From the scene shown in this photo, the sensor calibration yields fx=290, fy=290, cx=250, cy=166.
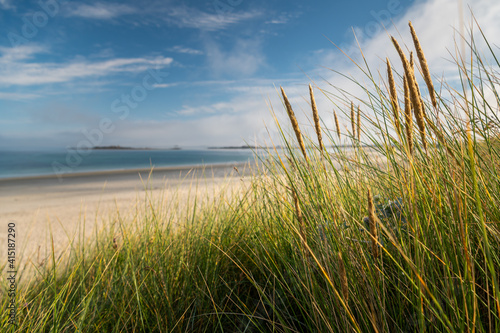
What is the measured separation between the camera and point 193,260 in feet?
6.56

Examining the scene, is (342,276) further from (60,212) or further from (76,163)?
(76,163)

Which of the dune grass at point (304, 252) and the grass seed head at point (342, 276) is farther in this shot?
the dune grass at point (304, 252)

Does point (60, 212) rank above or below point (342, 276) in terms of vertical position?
below

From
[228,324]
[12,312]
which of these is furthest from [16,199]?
[228,324]

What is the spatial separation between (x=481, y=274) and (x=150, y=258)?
1878 millimetres

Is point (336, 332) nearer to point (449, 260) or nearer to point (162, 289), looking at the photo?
point (449, 260)

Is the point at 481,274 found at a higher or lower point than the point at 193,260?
higher

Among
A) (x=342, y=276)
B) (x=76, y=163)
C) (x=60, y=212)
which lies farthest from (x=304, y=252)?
(x=76, y=163)

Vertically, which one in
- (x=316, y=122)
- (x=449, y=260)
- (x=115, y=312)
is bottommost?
(x=115, y=312)

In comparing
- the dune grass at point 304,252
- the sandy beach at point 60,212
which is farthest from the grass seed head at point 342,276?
the sandy beach at point 60,212

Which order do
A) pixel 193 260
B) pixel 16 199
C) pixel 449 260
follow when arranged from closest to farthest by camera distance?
pixel 449 260
pixel 193 260
pixel 16 199

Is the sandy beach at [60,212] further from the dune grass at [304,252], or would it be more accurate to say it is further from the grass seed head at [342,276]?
the grass seed head at [342,276]

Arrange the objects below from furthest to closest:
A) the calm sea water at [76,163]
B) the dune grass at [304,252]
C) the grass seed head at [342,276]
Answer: the calm sea water at [76,163] → the dune grass at [304,252] → the grass seed head at [342,276]

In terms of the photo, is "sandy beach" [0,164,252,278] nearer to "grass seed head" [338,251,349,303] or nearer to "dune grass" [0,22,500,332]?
"dune grass" [0,22,500,332]
